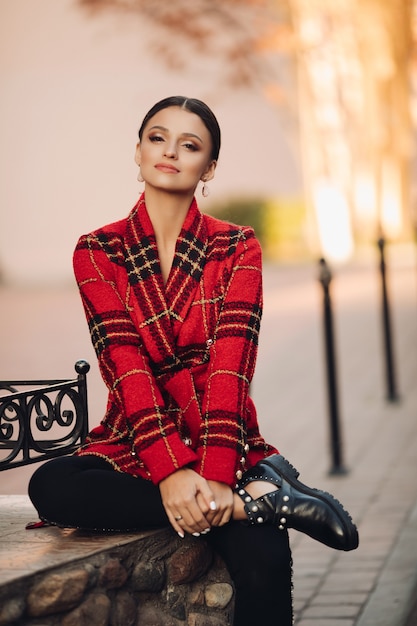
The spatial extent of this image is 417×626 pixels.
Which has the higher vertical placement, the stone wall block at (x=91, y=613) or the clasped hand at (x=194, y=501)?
the clasped hand at (x=194, y=501)

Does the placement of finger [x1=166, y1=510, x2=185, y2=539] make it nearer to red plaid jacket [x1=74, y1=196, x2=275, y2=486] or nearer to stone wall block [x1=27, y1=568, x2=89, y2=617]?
red plaid jacket [x1=74, y1=196, x2=275, y2=486]

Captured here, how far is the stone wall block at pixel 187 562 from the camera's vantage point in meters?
2.82

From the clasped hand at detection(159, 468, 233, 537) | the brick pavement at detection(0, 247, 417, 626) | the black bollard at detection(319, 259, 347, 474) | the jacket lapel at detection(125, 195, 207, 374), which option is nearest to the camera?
the clasped hand at detection(159, 468, 233, 537)

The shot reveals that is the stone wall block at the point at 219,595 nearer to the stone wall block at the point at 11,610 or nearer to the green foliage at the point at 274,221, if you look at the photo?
the stone wall block at the point at 11,610

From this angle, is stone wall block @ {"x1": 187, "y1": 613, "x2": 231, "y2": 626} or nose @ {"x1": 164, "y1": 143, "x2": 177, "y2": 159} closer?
stone wall block @ {"x1": 187, "y1": 613, "x2": 231, "y2": 626}

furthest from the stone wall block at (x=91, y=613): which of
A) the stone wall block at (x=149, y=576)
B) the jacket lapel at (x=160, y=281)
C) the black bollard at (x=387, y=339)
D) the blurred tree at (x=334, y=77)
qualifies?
the blurred tree at (x=334, y=77)

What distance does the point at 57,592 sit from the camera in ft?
8.31

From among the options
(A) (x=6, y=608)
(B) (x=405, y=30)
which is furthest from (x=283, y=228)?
(A) (x=6, y=608)

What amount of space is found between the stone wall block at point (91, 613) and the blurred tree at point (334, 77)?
15251 millimetres

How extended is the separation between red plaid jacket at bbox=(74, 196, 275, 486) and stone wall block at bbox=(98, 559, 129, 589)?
0.86 ft

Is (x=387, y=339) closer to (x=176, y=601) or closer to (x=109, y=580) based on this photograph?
(x=176, y=601)

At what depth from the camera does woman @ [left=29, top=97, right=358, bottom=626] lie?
277 centimetres

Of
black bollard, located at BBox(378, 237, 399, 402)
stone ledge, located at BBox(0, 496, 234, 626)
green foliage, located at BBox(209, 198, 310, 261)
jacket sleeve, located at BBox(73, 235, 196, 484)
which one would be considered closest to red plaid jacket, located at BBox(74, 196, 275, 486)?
jacket sleeve, located at BBox(73, 235, 196, 484)

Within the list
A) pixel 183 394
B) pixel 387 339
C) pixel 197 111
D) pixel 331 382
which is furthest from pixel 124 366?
pixel 387 339
